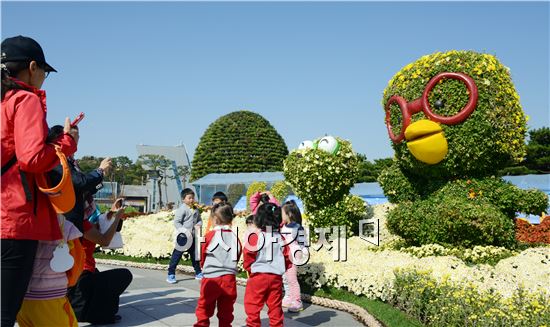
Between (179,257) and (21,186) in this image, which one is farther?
(179,257)

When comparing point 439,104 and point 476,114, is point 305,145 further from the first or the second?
point 476,114

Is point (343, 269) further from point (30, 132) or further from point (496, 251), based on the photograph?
point (30, 132)

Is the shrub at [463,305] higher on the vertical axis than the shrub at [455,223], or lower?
lower

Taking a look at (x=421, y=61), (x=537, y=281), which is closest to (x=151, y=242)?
(x=421, y=61)

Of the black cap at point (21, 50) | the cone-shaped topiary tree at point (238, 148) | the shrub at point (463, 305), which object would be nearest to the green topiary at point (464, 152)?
the shrub at point (463, 305)

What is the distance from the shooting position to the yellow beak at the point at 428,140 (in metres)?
8.95

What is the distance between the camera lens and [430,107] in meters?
9.14

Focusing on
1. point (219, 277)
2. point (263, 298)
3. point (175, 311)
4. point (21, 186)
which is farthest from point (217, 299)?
point (21, 186)

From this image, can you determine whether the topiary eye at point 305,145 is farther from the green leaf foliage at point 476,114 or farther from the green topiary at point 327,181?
the green leaf foliage at point 476,114

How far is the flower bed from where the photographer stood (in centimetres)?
516

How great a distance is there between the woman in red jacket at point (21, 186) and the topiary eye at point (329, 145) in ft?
28.4

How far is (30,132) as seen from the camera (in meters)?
2.70

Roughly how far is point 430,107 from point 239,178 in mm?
22151

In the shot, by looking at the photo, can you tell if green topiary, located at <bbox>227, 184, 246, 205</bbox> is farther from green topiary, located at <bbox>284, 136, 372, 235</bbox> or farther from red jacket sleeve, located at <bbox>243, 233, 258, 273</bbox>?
red jacket sleeve, located at <bbox>243, 233, 258, 273</bbox>
